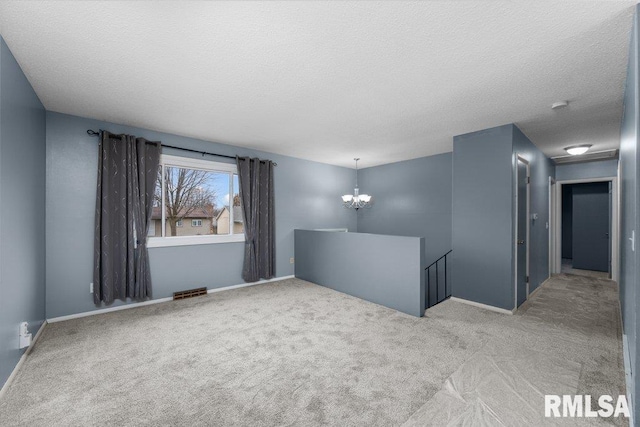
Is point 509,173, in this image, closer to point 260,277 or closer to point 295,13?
point 295,13

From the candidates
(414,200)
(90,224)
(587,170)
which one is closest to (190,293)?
(90,224)

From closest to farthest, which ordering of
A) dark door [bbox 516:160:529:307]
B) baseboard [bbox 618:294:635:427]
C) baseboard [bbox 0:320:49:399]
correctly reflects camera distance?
1. baseboard [bbox 618:294:635:427]
2. baseboard [bbox 0:320:49:399]
3. dark door [bbox 516:160:529:307]

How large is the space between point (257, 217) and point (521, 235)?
4314 mm

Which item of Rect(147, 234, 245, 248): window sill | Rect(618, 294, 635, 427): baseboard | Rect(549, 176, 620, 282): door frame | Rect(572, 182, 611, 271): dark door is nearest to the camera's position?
Rect(618, 294, 635, 427): baseboard

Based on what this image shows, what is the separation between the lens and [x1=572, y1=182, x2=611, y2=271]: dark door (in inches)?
252

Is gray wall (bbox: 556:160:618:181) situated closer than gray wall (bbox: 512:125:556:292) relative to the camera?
No

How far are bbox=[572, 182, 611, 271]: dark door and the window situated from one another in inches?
326

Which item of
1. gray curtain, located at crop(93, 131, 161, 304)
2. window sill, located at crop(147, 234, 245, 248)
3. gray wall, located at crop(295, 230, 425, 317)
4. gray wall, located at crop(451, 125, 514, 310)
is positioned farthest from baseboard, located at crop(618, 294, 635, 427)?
gray curtain, located at crop(93, 131, 161, 304)

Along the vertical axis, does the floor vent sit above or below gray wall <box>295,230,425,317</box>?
below


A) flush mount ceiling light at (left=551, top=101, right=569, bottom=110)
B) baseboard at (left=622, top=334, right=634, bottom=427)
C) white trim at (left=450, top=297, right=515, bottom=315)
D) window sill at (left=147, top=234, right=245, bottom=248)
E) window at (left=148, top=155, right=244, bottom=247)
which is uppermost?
flush mount ceiling light at (left=551, top=101, right=569, bottom=110)

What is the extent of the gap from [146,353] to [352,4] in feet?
10.8

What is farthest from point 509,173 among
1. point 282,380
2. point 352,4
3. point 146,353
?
point 146,353

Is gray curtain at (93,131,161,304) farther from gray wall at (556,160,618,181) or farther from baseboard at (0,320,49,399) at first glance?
gray wall at (556,160,618,181)

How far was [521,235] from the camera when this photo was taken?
12.8 feet
